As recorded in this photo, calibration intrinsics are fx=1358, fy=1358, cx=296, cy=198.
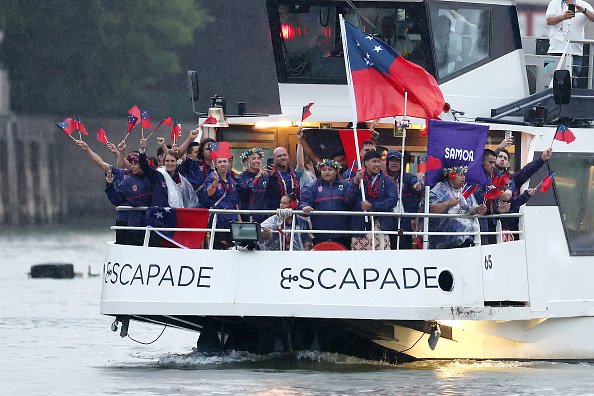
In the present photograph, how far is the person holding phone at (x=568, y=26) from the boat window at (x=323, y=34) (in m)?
2.01

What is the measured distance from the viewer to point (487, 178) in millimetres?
15734

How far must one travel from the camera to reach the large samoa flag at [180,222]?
15.1 meters

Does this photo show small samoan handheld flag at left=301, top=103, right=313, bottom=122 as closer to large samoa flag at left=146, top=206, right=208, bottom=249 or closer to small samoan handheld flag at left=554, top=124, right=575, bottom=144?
large samoa flag at left=146, top=206, right=208, bottom=249

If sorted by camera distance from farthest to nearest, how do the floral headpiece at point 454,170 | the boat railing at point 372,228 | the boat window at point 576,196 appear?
the boat window at point 576,196 → the floral headpiece at point 454,170 → the boat railing at point 372,228

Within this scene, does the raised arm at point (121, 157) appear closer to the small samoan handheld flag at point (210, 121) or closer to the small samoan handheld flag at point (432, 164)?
the small samoan handheld flag at point (210, 121)

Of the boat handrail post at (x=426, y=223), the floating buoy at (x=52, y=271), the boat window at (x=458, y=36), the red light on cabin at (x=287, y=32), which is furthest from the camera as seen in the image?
the floating buoy at (x=52, y=271)

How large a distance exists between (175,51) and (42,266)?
19217 millimetres

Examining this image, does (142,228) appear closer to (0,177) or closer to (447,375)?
(447,375)

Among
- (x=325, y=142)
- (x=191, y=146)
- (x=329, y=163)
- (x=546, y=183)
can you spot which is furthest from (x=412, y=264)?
(x=191, y=146)

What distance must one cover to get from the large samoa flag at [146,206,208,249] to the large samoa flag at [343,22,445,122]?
87.9 inches

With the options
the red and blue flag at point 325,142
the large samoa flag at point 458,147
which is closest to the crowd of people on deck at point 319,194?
the large samoa flag at point 458,147

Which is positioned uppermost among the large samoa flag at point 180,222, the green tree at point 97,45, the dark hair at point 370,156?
the green tree at point 97,45

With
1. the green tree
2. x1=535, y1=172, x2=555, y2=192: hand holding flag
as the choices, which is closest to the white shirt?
x1=535, y1=172, x2=555, y2=192: hand holding flag

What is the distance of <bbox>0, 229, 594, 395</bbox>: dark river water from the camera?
557 inches
